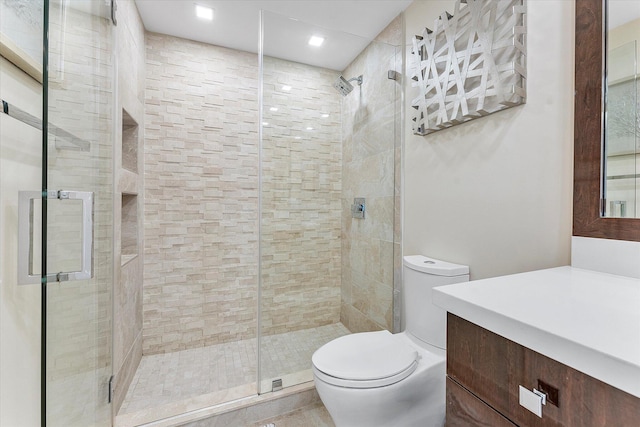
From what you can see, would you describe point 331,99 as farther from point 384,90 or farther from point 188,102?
point 188,102

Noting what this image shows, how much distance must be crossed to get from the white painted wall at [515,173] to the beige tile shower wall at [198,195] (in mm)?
1544

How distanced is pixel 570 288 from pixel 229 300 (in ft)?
7.43

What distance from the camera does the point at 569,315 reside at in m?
0.57

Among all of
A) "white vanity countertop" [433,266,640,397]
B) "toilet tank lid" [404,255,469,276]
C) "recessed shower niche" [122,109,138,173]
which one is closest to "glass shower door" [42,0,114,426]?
"recessed shower niche" [122,109,138,173]

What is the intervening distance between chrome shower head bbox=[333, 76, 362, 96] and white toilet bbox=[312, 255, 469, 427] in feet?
4.48

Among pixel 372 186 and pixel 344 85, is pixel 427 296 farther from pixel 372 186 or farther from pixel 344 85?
pixel 344 85

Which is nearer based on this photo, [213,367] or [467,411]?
[467,411]

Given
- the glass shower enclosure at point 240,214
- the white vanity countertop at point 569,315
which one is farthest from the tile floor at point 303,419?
the white vanity countertop at point 569,315

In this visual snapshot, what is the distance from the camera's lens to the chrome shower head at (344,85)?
6.81 feet

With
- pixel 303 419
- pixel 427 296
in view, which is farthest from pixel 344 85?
pixel 303 419

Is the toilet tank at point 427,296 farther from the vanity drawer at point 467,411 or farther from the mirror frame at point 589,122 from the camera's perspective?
the vanity drawer at point 467,411

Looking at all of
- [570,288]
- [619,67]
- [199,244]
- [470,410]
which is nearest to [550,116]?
[619,67]

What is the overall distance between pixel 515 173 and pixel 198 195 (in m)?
2.16

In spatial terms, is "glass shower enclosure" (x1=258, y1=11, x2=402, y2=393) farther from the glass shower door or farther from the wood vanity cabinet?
the wood vanity cabinet
